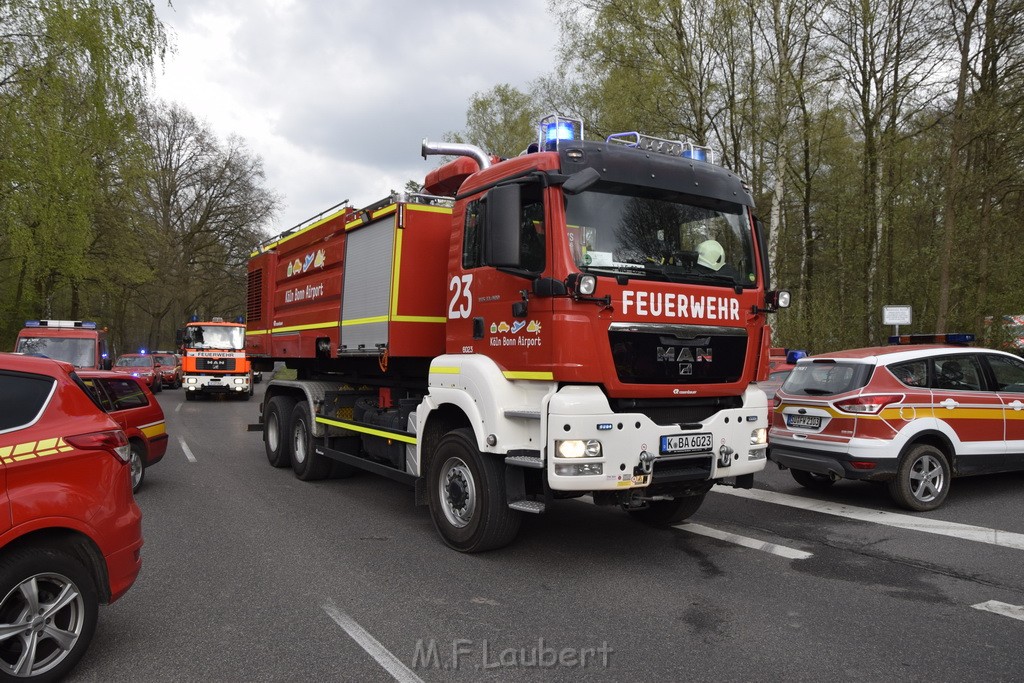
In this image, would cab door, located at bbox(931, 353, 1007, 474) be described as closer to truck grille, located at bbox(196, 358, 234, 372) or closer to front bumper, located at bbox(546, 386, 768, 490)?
front bumper, located at bbox(546, 386, 768, 490)

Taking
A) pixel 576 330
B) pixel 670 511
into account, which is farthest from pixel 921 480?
pixel 576 330

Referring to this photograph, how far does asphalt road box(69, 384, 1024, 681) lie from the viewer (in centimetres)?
387

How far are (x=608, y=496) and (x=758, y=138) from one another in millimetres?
20605

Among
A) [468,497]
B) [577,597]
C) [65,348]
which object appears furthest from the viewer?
[65,348]

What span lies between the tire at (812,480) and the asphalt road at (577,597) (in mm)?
985

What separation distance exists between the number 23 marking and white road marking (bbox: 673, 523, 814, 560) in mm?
2851

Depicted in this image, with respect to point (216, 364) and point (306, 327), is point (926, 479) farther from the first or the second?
point (216, 364)

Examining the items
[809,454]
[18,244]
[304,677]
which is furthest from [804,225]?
[304,677]

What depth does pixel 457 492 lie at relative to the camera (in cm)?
594

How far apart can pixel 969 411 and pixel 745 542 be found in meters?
3.31

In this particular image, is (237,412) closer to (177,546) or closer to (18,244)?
(18,244)

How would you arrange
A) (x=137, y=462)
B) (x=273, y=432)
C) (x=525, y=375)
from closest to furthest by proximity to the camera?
(x=525, y=375) < (x=137, y=462) < (x=273, y=432)

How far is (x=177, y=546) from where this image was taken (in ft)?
20.1

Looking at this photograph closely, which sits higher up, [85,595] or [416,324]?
[416,324]
